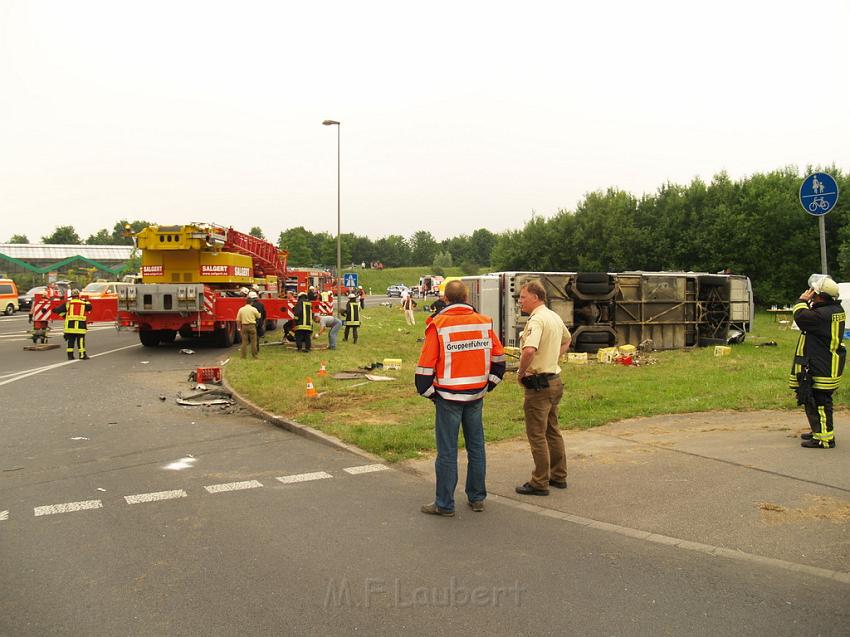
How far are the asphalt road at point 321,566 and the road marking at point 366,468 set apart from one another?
19 millimetres

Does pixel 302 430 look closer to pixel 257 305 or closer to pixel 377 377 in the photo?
pixel 377 377

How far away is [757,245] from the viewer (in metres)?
39.4

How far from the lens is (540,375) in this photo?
557 centimetres

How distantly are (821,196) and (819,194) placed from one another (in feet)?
0.14

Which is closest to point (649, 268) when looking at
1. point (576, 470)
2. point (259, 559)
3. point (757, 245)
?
point (757, 245)

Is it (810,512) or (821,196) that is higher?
(821,196)

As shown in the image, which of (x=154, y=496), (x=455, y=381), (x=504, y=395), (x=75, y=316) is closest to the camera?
(x=455, y=381)

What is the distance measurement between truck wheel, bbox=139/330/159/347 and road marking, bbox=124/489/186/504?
45.4 feet

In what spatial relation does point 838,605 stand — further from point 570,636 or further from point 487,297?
point 487,297

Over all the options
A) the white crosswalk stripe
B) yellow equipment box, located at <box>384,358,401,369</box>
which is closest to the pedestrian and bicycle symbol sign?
the white crosswalk stripe

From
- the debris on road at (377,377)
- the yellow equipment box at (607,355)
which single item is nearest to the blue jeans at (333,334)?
the debris on road at (377,377)

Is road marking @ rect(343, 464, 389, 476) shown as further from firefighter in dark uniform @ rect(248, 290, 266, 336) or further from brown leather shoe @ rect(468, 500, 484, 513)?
firefighter in dark uniform @ rect(248, 290, 266, 336)

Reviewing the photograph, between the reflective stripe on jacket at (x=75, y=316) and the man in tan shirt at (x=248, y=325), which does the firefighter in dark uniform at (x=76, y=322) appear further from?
the man in tan shirt at (x=248, y=325)

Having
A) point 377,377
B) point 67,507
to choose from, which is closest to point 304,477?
point 67,507
